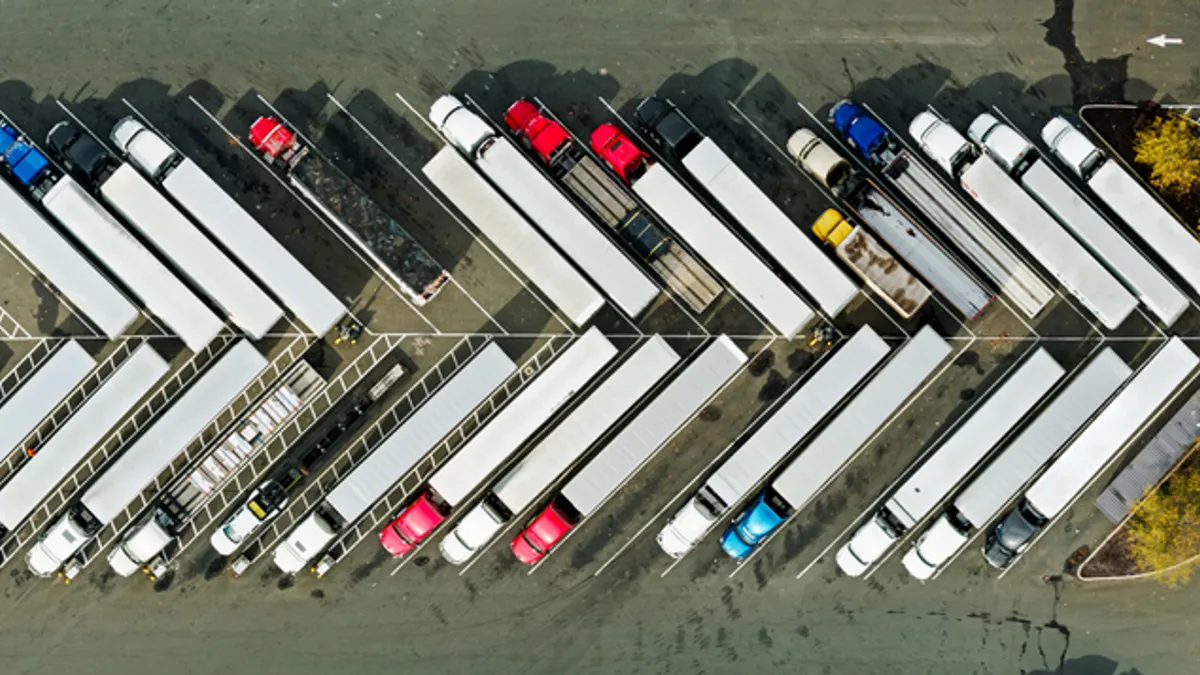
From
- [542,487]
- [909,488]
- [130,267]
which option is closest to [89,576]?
[130,267]

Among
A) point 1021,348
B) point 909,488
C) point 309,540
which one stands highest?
point 1021,348

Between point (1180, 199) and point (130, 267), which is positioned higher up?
point (1180, 199)

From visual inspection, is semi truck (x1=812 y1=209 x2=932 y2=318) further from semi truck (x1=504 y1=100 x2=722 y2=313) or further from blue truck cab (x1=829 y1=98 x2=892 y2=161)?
semi truck (x1=504 y1=100 x2=722 y2=313)

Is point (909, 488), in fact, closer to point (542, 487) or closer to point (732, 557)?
point (732, 557)

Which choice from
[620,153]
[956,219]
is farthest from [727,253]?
[956,219]

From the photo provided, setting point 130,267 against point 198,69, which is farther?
point 198,69
